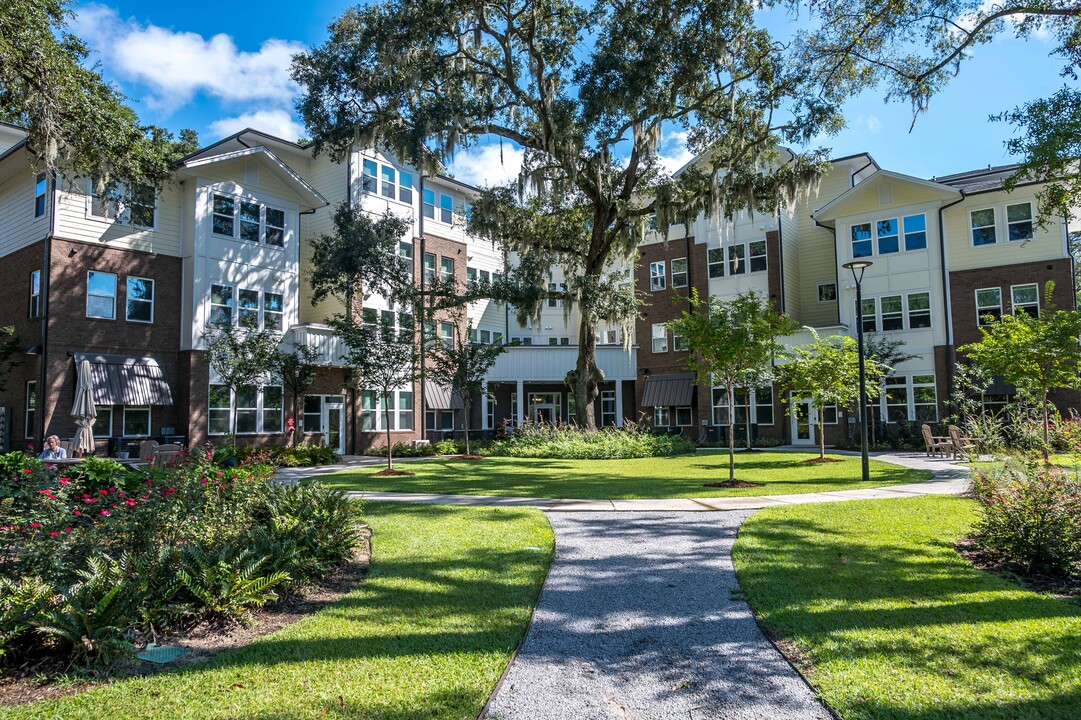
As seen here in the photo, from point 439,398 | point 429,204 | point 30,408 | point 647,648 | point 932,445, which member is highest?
point 429,204

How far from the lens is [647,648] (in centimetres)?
502

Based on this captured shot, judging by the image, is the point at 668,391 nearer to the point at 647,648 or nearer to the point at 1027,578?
the point at 1027,578

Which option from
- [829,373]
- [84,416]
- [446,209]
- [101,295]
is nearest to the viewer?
[829,373]

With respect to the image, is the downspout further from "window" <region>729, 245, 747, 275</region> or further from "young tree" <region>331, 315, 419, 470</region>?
"young tree" <region>331, 315, 419, 470</region>

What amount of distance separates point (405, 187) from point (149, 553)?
27.2 meters

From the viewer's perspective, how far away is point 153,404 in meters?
22.1

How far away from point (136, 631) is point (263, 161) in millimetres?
23856

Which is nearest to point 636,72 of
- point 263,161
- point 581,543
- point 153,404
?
point 581,543

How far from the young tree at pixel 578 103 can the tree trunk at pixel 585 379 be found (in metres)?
0.31

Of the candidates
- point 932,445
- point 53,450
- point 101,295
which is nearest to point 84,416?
point 53,450

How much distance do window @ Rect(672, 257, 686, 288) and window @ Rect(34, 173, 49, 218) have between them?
25.2 metres

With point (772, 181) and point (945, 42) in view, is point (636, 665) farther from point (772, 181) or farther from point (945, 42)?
point (772, 181)

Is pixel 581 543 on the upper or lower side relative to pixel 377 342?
lower

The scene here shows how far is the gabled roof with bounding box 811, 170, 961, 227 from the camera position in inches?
1068
